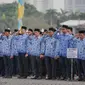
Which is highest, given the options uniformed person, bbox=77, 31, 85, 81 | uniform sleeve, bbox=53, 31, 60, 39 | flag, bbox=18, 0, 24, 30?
flag, bbox=18, 0, 24, 30

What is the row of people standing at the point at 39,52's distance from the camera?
66.3 feet

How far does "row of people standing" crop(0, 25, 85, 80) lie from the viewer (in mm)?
20203

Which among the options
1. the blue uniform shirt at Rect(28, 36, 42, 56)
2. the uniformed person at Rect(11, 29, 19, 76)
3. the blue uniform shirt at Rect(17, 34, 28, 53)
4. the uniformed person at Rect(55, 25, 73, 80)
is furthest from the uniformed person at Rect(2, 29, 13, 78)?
the uniformed person at Rect(55, 25, 73, 80)

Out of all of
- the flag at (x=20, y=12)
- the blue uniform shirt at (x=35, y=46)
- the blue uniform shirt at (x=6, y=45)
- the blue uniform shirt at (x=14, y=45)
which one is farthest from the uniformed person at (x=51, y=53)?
the flag at (x=20, y=12)

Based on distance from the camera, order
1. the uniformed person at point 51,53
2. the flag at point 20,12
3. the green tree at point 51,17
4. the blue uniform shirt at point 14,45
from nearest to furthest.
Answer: the uniformed person at point 51,53 < the blue uniform shirt at point 14,45 < the flag at point 20,12 < the green tree at point 51,17

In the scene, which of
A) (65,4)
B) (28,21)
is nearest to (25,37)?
(28,21)

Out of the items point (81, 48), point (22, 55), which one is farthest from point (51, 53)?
point (22, 55)

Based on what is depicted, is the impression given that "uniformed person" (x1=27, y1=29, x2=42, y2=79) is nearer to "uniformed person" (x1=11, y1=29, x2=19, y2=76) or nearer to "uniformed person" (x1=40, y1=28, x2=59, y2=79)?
"uniformed person" (x1=40, y1=28, x2=59, y2=79)

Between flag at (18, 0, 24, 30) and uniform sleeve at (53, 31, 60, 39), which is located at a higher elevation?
flag at (18, 0, 24, 30)

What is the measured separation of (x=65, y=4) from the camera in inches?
6250

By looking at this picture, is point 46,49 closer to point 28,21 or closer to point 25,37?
point 25,37

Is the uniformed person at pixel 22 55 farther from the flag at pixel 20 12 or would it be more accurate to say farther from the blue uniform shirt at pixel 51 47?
the flag at pixel 20 12

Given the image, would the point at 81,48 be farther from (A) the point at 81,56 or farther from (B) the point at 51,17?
(B) the point at 51,17

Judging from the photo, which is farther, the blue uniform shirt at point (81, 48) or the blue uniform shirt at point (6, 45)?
the blue uniform shirt at point (6, 45)
